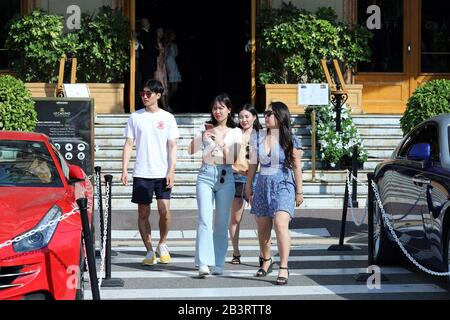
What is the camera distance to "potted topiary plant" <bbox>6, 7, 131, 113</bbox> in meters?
18.8

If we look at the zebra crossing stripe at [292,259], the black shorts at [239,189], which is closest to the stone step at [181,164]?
the zebra crossing stripe at [292,259]

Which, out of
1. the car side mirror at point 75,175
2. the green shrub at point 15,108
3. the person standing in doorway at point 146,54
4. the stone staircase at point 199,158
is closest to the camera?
the car side mirror at point 75,175

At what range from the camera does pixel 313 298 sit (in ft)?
29.5

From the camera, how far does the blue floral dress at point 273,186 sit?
985 cm

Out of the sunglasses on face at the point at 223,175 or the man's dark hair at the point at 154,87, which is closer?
the sunglasses on face at the point at 223,175

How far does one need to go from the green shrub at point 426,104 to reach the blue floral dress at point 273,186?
Answer: 14.3 ft

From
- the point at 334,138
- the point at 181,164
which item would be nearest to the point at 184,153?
the point at 181,164

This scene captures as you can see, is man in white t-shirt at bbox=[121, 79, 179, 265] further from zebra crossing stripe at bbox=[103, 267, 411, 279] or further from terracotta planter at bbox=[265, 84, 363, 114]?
terracotta planter at bbox=[265, 84, 363, 114]

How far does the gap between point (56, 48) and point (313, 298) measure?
37.0 feet

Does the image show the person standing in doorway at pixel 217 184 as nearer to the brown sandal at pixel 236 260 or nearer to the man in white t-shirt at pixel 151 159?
the man in white t-shirt at pixel 151 159

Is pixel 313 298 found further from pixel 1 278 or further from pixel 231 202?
pixel 1 278

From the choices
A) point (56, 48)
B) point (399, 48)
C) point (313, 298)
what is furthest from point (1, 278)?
point (399, 48)

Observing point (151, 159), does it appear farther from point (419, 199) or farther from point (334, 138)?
point (334, 138)

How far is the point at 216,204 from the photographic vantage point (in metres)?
10.4
